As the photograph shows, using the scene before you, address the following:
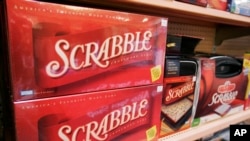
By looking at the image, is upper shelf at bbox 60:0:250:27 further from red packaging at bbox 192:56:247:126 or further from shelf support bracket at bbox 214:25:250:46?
shelf support bracket at bbox 214:25:250:46

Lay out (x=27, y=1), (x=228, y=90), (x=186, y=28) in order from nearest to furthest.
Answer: (x=27, y=1) < (x=228, y=90) < (x=186, y=28)

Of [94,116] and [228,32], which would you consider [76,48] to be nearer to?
[94,116]

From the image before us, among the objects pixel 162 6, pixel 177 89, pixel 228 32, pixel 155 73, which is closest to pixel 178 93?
pixel 177 89

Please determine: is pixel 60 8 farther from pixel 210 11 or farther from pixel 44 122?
pixel 210 11

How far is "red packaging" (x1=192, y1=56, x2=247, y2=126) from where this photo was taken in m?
0.65

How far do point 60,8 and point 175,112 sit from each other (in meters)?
0.44

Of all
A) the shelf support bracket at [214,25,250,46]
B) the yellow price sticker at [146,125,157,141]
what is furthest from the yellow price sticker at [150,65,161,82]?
the shelf support bracket at [214,25,250,46]

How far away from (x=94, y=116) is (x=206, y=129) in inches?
17.8

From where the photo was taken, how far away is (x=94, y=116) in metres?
0.42

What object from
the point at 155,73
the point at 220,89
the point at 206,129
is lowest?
the point at 206,129

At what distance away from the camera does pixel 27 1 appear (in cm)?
32

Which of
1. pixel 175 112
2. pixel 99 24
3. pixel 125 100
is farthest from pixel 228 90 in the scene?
pixel 99 24

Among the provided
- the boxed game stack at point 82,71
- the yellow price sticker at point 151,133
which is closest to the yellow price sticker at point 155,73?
the boxed game stack at point 82,71

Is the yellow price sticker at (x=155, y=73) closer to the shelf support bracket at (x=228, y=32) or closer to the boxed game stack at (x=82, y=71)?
the boxed game stack at (x=82, y=71)
